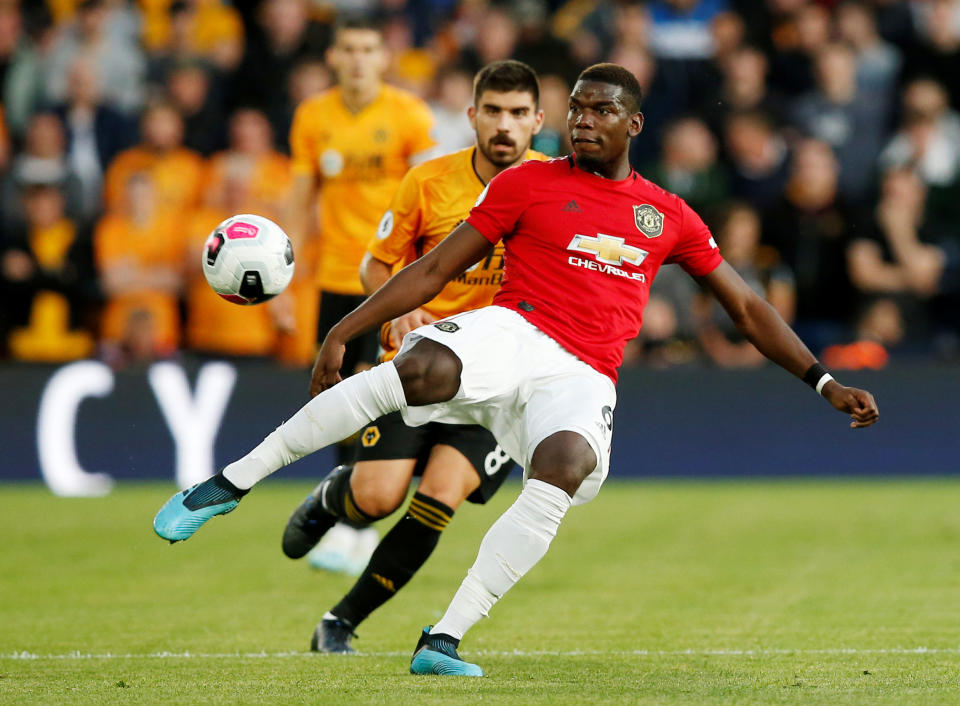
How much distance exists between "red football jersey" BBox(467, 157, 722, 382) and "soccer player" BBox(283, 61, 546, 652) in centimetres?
67

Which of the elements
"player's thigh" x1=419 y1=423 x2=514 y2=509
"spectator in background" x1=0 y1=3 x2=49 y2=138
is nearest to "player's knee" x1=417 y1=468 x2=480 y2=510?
"player's thigh" x1=419 y1=423 x2=514 y2=509

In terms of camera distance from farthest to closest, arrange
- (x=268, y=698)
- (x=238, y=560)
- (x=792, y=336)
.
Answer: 1. (x=238, y=560)
2. (x=792, y=336)
3. (x=268, y=698)

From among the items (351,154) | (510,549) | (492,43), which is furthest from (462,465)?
(492,43)

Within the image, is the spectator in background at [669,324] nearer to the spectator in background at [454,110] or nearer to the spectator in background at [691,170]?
the spectator in background at [691,170]

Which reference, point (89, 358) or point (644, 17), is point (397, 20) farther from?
point (89, 358)

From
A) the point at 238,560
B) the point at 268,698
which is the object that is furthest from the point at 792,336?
the point at 238,560

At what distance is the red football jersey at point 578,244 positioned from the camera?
5.48m

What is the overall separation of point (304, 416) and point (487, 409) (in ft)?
2.18

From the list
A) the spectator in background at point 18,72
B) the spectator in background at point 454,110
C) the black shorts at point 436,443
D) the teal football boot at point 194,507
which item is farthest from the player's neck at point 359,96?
the spectator in background at point 18,72

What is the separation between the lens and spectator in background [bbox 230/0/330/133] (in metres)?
14.8

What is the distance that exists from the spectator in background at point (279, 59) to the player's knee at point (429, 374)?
32.3 ft

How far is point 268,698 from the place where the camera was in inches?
189

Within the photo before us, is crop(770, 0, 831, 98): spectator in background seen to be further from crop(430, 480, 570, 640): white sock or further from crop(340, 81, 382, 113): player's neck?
crop(430, 480, 570, 640): white sock

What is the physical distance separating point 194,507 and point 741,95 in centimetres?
1007
